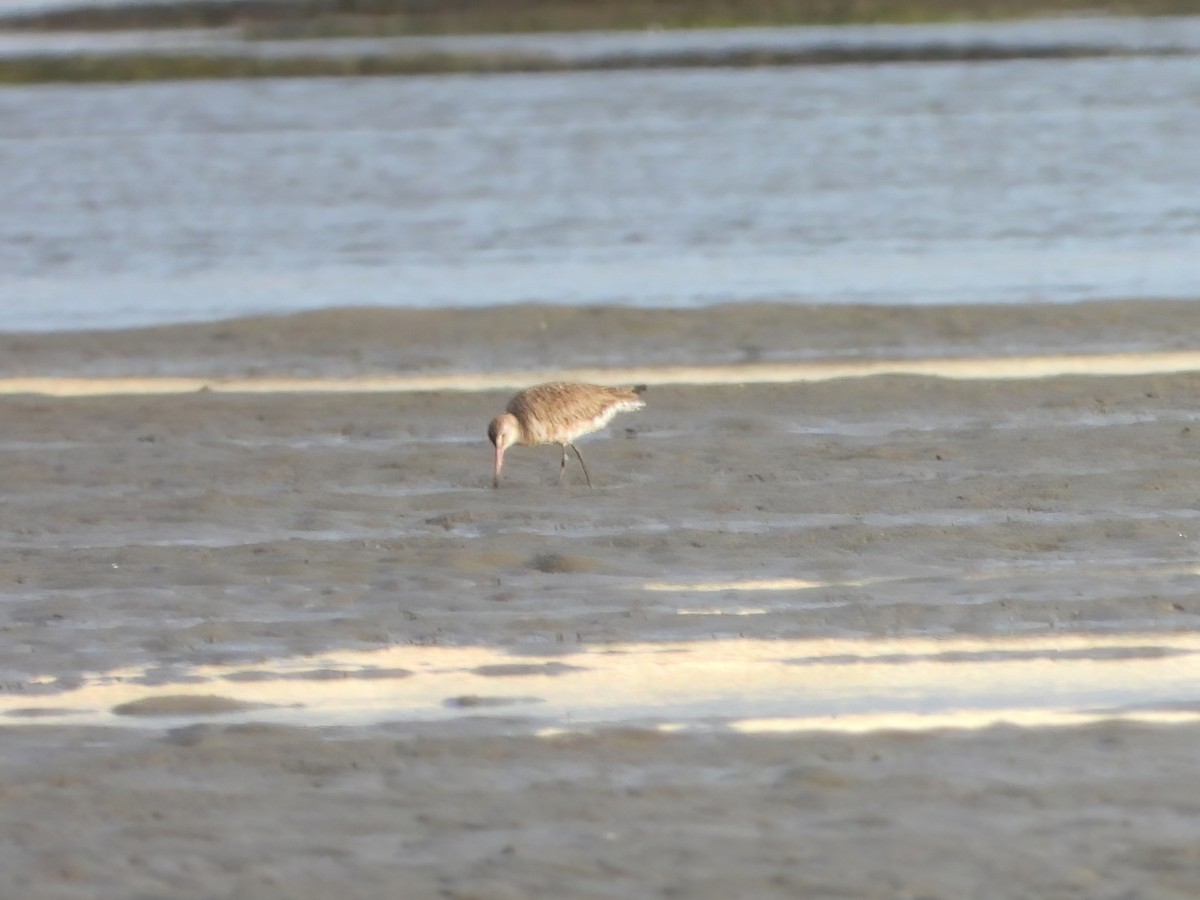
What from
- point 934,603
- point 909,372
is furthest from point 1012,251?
point 934,603

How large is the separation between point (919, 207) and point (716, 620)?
607 inches

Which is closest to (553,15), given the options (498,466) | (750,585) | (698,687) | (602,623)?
(498,466)

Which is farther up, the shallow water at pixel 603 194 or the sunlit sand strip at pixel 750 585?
the shallow water at pixel 603 194

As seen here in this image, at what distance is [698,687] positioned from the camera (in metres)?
7.30

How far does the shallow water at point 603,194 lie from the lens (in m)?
18.4

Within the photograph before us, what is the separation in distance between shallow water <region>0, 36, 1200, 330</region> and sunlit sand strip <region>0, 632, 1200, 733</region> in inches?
374

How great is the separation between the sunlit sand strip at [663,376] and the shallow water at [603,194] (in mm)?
2591

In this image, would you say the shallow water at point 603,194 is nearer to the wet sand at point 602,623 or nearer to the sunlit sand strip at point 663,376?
the sunlit sand strip at point 663,376

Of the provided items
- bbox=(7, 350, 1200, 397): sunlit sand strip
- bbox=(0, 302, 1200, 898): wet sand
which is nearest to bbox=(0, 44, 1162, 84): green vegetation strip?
bbox=(7, 350, 1200, 397): sunlit sand strip

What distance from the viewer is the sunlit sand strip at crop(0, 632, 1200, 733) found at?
6.95 meters

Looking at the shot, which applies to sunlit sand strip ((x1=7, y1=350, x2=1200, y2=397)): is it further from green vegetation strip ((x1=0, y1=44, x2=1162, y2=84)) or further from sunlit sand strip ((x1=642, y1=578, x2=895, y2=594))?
green vegetation strip ((x1=0, y1=44, x2=1162, y2=84))

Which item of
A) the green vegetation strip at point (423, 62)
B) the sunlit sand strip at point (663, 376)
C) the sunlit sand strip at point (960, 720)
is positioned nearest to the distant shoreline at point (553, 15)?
the green vegetation strip at point (423, 62)

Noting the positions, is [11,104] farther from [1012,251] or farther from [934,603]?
[934,603]

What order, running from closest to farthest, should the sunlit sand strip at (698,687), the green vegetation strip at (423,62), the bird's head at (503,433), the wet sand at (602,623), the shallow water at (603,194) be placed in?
the wet sand at (602,623) < the sunlit sand strip at (698,687) < the bird's head at (503,433) < the shallow water at (603,194) < the green vegetation strip at (423,62)
